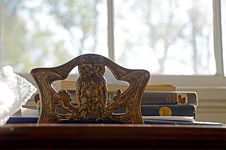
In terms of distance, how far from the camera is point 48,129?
44 centimetres

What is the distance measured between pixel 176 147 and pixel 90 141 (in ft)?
0.29

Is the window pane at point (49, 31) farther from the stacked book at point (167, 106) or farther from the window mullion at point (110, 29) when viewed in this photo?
the stacked book at point (167, 106)

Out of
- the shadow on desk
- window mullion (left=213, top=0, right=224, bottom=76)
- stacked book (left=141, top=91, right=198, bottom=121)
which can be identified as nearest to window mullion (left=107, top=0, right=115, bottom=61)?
window mullion (left=213, top=0, right=224, bottom=76)

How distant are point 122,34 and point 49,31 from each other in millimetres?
265

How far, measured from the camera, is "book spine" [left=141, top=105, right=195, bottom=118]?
3.32ft

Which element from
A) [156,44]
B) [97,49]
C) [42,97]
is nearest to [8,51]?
[97,49]

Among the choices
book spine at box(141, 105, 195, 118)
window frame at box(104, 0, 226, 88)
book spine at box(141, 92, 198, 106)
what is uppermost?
window frame at box(104, 0, 226, 88)

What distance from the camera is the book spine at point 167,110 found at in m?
1.01

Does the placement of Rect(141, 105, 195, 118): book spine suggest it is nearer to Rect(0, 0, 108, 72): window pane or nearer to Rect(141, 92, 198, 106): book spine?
Rect(141, 92, 198, 106): book spine

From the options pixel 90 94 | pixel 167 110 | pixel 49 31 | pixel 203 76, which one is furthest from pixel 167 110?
pixel 49 31

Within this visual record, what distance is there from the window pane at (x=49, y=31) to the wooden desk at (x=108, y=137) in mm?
1096

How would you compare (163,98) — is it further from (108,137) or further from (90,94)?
(108,137)

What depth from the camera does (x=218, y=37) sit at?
5.25 feet

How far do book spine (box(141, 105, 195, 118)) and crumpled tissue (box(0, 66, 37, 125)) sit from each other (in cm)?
28
